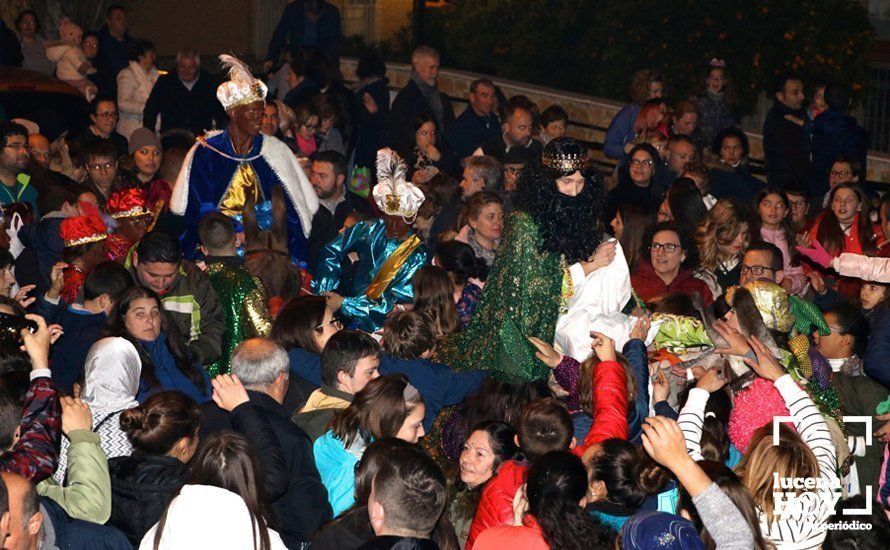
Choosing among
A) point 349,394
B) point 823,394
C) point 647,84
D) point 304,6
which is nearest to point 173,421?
point 349,394

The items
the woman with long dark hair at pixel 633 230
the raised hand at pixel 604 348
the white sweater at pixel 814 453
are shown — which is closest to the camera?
the white sweater at pixel 814 453

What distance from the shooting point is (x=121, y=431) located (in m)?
5.17

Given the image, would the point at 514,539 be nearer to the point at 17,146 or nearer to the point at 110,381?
the point at 110,381

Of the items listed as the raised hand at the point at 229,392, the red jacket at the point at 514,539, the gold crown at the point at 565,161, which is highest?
the gold crown at the point at 565,161

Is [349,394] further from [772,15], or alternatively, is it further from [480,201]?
[772,15]

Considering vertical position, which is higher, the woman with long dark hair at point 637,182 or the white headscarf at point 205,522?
the white headscarf at point 205,522

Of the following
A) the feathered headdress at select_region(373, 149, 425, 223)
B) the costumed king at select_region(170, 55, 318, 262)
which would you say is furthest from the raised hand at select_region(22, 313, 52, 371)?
the costumed king at select_region(170, 55, 318, 262)

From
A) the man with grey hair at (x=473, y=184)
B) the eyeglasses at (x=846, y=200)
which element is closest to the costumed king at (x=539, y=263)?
the man with grey hair at (x=473, y=184)

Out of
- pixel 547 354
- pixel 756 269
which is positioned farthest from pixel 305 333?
pixel 756 269

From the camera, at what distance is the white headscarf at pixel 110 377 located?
5.52 metres

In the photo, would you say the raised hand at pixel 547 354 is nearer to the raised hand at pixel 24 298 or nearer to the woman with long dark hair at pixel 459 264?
the woman with long dark hair at pixel 459 264

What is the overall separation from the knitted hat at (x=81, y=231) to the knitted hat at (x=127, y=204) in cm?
53

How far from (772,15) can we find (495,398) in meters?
10.2

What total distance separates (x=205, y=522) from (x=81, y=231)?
371 cm
